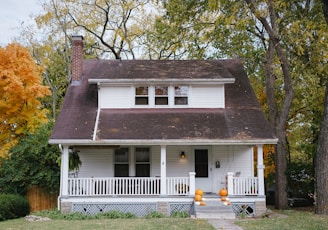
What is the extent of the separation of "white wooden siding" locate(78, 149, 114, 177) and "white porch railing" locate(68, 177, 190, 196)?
1168 millimetres

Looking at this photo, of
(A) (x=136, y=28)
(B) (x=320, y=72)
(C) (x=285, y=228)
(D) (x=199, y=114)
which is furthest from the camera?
(A) (x=136, y=28)

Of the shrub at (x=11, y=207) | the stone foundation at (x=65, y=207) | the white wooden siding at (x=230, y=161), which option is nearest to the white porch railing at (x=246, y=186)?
the white wooden siding at (x=230, y=161)

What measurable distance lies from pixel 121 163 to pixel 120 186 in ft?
7.39

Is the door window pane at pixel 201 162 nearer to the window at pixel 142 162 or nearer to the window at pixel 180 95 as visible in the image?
the window at pixel 142 162

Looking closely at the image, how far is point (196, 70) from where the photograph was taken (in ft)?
64.4

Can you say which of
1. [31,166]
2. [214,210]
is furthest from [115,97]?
[214,210]

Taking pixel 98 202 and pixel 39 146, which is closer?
pixel 98 202

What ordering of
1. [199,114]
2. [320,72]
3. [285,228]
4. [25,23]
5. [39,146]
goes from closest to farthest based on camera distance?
[285,228]
[199,114]
[320,72]
[39,146]
[25,23]

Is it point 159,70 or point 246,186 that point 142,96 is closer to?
point 159,70

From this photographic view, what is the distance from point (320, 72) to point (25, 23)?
863 inches

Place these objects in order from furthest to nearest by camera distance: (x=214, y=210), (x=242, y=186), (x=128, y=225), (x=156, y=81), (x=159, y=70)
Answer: (x=159, y=70) → (x=156, y=81) → (x=242, y=186) → (x=214, y=210) → (x=128, y=225)

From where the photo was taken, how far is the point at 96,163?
18.4 m

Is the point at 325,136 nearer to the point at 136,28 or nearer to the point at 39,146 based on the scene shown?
the point at 39,146

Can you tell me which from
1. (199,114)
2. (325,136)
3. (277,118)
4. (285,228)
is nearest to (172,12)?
(199,114)
